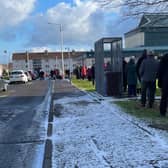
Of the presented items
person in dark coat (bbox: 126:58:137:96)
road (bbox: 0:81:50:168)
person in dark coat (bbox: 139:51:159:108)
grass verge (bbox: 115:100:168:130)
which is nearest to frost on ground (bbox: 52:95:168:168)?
road (bbox: 0:81:50:168)

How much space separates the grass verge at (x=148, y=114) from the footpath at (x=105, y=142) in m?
0.32

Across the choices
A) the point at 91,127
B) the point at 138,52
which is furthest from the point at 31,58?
the point at 91,127

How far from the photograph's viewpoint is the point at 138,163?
24.9ft

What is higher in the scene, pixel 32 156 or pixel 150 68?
pixel 150 68

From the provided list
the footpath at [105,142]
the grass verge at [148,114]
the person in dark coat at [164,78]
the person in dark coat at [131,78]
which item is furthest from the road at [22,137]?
the person in dark coat at [131,78]

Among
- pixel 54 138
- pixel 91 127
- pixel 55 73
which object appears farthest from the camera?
pixel 55 73

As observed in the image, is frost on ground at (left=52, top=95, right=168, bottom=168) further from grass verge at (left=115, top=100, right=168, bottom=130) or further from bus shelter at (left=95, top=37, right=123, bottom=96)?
bus shelter at (left=95, top=37, right=123, bottom=96)

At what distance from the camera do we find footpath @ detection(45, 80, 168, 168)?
779 cm

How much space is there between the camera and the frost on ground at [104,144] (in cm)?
777

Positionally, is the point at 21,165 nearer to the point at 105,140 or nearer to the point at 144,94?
the point at 105,140

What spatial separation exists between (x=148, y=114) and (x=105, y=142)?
4566 millimetres

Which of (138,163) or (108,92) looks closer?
(138,163)

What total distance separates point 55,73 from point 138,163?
207 ft

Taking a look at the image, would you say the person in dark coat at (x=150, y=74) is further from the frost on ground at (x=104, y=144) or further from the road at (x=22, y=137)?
the road at (x=22, y=137)
